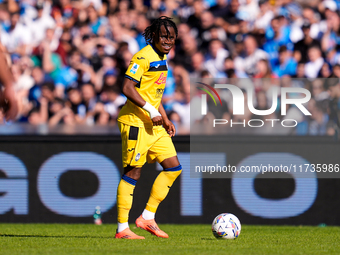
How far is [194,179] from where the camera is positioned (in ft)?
28.6

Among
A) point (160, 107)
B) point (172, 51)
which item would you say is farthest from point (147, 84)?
point (172, 51)

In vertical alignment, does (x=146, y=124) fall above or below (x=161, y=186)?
above

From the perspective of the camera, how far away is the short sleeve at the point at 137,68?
6191 millimetres

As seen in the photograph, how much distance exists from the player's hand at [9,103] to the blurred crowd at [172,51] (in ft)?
16.9

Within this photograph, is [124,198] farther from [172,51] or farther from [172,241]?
[172,51]

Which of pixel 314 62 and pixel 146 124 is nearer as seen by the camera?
pixel 146 124

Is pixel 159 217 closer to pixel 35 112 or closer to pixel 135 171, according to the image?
pixel 135 171

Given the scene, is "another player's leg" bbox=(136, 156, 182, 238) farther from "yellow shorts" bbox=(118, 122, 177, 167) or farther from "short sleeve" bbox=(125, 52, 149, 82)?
"short sleeve" bbox=(125, 52, 149, 82)

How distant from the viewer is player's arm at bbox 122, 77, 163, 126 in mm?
6148

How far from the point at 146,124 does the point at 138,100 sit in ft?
1.36

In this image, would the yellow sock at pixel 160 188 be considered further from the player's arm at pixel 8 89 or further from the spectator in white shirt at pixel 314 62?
the spectator in white shirt at pixel 314 62

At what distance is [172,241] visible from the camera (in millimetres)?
6156

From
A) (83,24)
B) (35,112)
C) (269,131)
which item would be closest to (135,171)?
(269,131)

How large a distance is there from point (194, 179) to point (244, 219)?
94 centimetres
